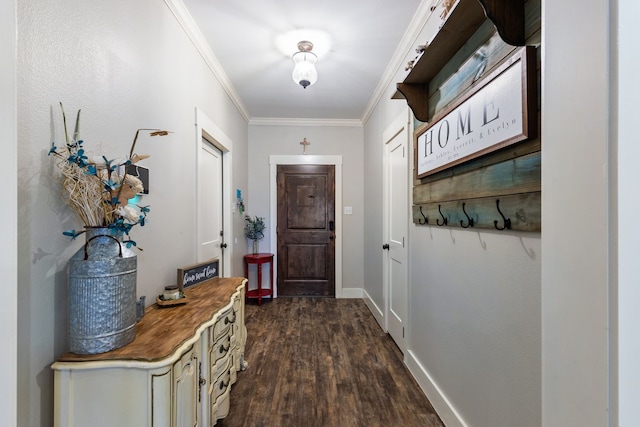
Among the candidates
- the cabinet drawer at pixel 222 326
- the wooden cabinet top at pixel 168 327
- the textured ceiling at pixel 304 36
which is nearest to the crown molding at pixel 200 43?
the textured ceiling at pixel 304 36

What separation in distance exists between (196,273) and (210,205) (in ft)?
3.34

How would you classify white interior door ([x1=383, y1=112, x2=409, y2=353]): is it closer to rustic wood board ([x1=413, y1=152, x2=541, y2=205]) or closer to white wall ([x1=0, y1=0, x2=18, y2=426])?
rustic wood board ([x1=413, y1=152, x2=541, y2=205])

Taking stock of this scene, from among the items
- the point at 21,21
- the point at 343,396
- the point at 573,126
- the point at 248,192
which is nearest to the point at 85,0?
the point at 21,21

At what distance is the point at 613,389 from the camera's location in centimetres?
44

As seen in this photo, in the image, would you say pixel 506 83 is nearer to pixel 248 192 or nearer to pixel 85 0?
pixel 85 0

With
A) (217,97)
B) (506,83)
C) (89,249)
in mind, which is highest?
(217,97)

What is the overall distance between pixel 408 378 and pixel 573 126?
2.15 metres

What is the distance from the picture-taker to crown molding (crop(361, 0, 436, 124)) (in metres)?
1.91

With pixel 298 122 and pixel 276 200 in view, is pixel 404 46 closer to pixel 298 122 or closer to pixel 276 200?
pixel 298 122

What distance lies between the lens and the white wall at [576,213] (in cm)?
46

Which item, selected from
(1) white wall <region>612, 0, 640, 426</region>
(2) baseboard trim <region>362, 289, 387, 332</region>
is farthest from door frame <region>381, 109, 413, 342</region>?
(1) white wall <region>612, 0, 640, 426</region>

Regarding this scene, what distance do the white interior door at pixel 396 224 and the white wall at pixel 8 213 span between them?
2162 millimetres

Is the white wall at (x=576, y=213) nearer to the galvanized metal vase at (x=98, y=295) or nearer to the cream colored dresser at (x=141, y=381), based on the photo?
the cream colored dresser at (x=141, y=381)

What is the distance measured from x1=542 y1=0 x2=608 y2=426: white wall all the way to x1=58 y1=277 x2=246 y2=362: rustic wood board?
1.10 m
